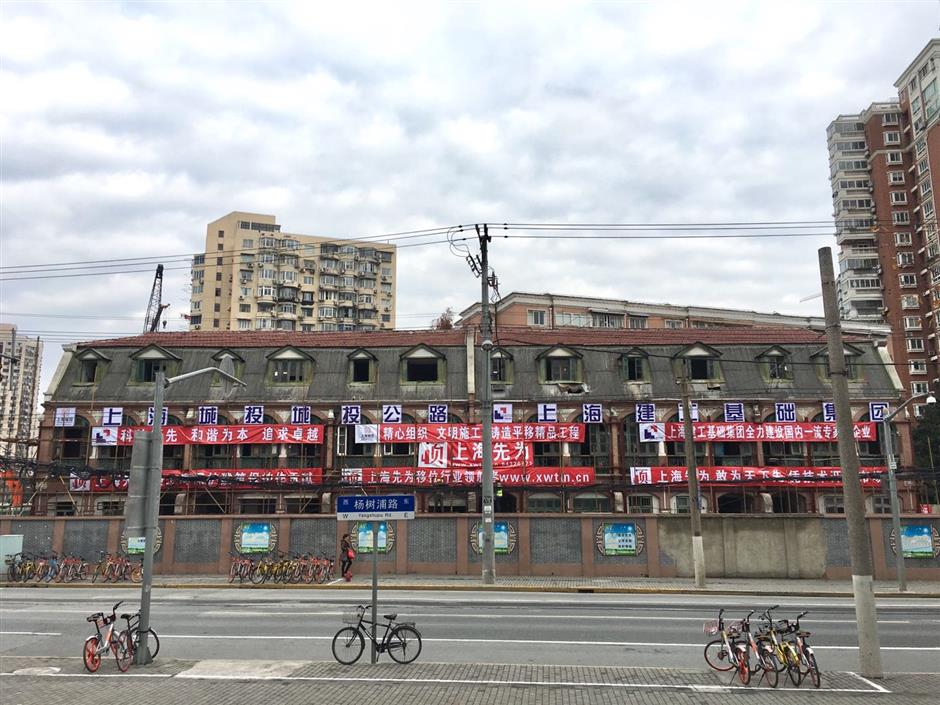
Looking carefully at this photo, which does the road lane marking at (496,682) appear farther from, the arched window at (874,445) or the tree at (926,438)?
the tree at (926,438)

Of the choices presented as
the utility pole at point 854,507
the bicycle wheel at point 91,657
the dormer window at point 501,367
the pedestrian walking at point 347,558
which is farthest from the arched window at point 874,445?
the bicycle wheel at point 91,657

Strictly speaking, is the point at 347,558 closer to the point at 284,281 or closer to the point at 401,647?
the point at 401,647

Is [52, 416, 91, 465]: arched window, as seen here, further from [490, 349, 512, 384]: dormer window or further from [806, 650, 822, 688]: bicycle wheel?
[806, 650, 822, 688]: bicycle wheel

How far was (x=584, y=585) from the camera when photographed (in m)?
26.0

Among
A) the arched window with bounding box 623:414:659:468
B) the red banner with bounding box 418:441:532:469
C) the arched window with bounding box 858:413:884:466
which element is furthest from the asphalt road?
the arched window with bounding box 858:413:884:466

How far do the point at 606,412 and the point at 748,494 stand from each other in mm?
8796

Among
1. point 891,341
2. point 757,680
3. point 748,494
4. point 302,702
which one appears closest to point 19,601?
point 302,702

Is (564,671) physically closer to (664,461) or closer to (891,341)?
(664,461)

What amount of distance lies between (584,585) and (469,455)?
40.8ft

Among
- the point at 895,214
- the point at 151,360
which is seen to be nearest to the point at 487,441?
the point at 151,360

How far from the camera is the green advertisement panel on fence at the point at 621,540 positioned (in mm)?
29125

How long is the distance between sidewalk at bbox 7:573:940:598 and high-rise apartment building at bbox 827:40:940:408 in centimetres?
5852

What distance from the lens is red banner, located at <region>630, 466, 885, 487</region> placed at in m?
36.7

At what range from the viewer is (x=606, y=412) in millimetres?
39250
